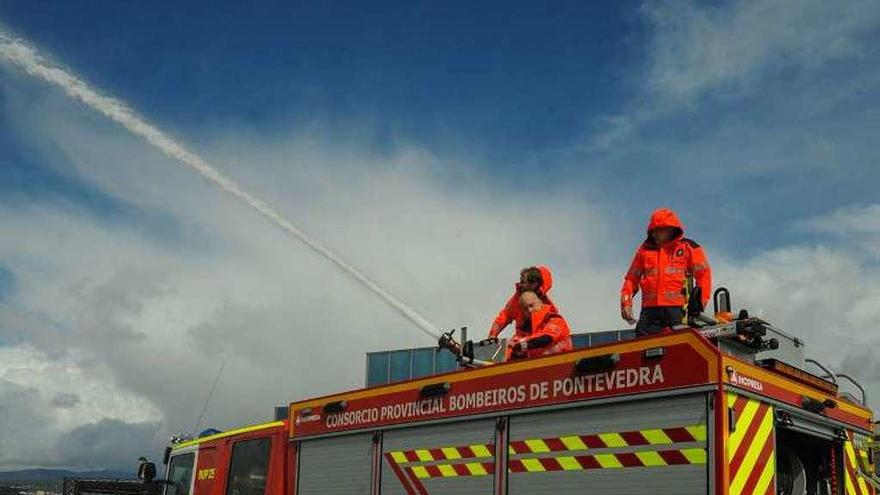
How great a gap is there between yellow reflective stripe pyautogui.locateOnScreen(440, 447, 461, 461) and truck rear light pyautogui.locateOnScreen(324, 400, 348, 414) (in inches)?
57.3

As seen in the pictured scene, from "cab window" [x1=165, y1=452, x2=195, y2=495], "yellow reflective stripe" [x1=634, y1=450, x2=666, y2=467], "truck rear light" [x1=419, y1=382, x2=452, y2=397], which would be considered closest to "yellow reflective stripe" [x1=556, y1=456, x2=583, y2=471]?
"yellow reflective stripe" [x1=634, y1=450, x2=666, y2=467]

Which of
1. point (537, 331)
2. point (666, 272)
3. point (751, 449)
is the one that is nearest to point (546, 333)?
point (537, 331)

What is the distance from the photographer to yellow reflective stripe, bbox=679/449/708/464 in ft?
16.2

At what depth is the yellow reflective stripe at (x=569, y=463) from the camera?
5.56 m

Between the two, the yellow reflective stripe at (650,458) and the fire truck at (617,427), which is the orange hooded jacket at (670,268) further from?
the yellow reflective stripe at (650,458)

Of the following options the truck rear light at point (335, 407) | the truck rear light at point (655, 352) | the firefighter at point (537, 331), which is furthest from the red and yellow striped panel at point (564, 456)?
the firefighter at point (537, 331)

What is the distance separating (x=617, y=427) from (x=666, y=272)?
2.21 m

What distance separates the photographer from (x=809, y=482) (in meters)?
6.39

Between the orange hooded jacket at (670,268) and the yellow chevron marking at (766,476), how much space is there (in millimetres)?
1979

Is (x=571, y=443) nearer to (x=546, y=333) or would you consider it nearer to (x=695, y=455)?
(x=695, y=455)

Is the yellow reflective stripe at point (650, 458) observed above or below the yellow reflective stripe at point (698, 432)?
below

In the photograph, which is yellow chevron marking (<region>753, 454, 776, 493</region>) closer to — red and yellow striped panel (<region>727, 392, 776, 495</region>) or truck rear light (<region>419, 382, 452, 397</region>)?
red and yellow striped panel (<region>727, 392, 776, 495</region>)

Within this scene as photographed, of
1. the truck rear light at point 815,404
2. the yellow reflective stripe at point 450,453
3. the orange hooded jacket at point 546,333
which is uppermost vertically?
the orange hooded jacket at point 546,333

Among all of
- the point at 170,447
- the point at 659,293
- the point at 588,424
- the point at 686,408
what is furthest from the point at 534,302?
the point at 170,447
